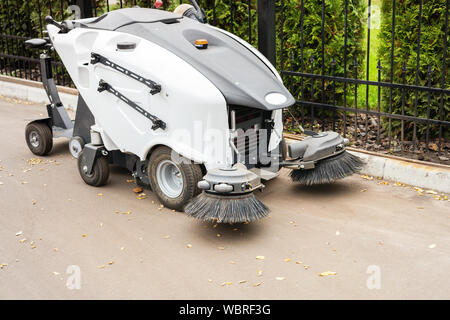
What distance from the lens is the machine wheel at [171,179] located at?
525cm

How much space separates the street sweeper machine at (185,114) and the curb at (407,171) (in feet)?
1.40

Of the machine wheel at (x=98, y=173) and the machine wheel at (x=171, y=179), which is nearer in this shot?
the machine wheel at (x=171, y=179)

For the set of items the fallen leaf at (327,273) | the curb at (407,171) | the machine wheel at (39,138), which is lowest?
the fallen leaf at (327,273)

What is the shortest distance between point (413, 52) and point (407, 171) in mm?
1230

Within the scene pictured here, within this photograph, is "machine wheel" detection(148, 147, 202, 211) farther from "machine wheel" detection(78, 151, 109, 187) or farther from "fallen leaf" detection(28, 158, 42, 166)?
"fallen leaf" detection(28, 158, 42, 166)

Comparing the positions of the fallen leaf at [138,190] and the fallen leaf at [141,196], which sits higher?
the fallen leaf at [138,190]

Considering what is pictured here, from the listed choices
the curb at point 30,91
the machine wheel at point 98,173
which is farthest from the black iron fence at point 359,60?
the machine wheel at point 98,173

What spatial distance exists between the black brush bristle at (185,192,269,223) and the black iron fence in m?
1.22

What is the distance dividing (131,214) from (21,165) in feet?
6.38

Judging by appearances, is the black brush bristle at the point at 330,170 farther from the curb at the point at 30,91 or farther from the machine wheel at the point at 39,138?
the curb at the point at 30,91

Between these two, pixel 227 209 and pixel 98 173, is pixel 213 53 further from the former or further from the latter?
pixel 98 173

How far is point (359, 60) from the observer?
23.8 ft

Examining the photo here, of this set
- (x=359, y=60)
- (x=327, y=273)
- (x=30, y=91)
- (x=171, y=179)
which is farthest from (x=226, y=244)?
(x=30, y=91)

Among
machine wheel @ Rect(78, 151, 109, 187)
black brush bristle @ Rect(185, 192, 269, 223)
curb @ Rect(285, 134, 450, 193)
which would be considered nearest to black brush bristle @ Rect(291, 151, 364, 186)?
curb @ Rect(285, 134, 450, 193)
